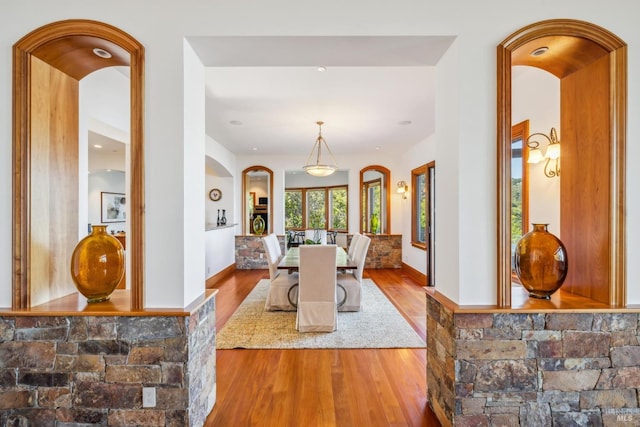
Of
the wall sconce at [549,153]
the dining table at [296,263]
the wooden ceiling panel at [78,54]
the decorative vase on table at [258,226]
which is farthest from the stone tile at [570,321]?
the decorative vase on table at [258,226]

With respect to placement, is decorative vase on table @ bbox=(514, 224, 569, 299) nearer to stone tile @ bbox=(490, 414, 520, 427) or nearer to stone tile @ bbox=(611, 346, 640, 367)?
stone tile @ bbox=(611, 346, 640, 367)

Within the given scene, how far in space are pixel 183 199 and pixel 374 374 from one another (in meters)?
2.07

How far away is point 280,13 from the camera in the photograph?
1808 millimetres

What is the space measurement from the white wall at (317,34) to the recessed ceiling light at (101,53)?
173 mm

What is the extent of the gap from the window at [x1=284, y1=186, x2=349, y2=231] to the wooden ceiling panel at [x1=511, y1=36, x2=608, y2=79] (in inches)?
336

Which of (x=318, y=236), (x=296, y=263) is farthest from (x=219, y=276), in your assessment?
(x=296, y=263)

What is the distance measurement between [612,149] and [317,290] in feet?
9.12

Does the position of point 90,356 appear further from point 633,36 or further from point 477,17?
point 633,36

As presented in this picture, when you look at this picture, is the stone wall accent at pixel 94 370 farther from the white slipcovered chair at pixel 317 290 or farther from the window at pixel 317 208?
the window at pixel 317 208

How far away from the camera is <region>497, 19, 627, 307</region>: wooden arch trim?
69.3 inches

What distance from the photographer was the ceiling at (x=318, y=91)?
191 cm

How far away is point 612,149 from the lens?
1779 mm

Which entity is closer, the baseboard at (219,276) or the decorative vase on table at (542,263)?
the decorative vase on table at (542,263)

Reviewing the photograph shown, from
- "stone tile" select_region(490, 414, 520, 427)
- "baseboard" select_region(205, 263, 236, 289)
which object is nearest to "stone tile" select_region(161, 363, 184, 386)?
"stone tile" select_region(490, 414, 520, 427)
